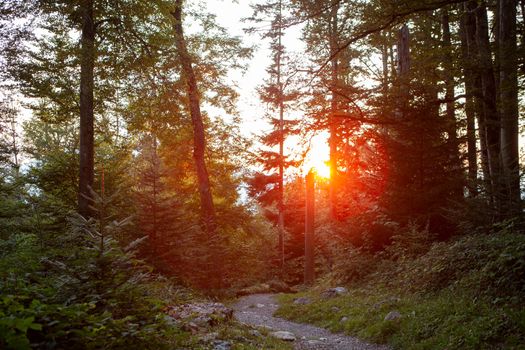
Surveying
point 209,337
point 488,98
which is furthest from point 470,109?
point 209,337

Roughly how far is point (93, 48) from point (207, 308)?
7232 millimetres

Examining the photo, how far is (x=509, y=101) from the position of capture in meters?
9.66

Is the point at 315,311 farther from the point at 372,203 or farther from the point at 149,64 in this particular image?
the point at 149,64

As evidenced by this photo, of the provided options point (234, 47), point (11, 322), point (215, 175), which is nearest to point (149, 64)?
point (234, 47)

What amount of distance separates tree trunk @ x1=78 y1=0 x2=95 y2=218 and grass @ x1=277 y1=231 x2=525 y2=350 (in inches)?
288

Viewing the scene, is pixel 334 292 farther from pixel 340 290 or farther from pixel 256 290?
pixel 256 290

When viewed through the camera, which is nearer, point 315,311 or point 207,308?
point 207,308

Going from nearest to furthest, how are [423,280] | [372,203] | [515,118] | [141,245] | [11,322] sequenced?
[11,322]
[423,280]
[515,118]
[141,245]
[372,203]

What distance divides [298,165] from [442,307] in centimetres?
738

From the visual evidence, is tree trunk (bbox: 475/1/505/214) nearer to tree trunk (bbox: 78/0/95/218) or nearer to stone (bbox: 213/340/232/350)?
stone (bbox: 213/340/232/350)

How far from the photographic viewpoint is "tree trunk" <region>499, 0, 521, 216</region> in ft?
29.7

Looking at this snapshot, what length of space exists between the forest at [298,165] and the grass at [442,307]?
41 mm

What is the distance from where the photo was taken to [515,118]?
33.0 ft

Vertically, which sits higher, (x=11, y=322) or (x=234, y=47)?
(x=234, y=47)
